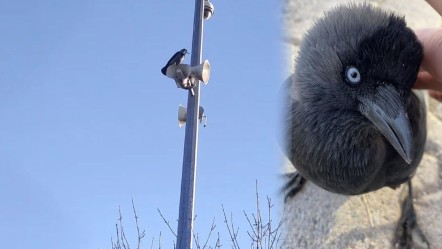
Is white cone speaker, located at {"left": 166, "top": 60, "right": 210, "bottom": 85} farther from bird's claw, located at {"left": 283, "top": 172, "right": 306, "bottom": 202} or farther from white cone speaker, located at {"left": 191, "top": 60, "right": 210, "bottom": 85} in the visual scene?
bird's claw, located at {"left": 283, "top": 172, "right": 306, "bottom": 202}

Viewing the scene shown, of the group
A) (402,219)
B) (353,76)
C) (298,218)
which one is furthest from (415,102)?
(298,218)

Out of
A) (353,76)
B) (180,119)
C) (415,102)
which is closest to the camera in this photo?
(353,76)

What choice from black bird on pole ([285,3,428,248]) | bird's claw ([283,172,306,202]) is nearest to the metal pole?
bird's claw ([283,172,306,202])

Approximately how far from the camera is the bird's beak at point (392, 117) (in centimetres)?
218

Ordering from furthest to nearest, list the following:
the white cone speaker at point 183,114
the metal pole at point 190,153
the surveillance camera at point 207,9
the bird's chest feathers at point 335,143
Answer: the surveillance camera at point 207,9
the white cone speaker at point 183,114
the metal pole at point 190,153
the bird's chest feathers at point 335,143

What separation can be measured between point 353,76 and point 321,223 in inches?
45.2

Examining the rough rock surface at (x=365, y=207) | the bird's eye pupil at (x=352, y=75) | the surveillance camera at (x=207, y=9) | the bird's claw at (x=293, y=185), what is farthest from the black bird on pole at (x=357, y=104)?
the surveillance camera at (x=207, y=9)

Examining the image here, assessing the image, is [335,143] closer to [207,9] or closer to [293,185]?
[293,185]

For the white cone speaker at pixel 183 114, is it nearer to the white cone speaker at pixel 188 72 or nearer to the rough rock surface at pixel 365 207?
the white cone speaker at pixel 188 72

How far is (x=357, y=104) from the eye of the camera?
2404mm

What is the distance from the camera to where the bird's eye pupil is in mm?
2318

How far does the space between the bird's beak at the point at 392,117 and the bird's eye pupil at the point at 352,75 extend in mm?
65

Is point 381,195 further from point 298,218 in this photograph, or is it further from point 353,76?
point 353,76

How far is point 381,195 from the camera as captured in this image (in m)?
3.32
